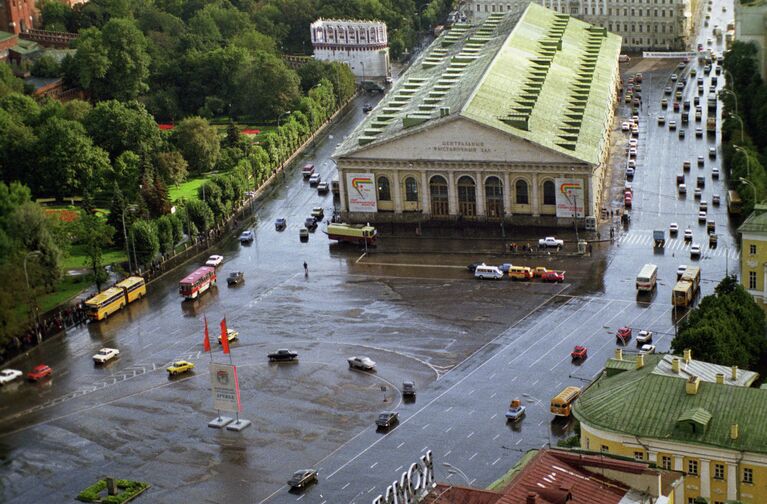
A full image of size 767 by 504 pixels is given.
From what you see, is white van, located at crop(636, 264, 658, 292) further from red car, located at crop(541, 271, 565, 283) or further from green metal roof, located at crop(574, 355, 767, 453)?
green metal roof, located at crop(574, 355, 767, 453)

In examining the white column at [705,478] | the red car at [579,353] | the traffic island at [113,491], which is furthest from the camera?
the red car at [579,353]

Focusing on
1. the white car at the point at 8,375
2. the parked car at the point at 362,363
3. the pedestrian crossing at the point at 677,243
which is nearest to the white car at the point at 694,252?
the pedestrian crossing at the point at 677,243

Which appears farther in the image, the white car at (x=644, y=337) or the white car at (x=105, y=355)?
the white car at (x=105, y=355)

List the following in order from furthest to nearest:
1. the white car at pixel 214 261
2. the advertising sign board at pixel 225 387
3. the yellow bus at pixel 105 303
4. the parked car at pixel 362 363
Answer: the white car at pixel 214 261, the yellow bus at pixel 105 303, the parked car at pixel 362 363, the advertising sign board at pixel 225 387

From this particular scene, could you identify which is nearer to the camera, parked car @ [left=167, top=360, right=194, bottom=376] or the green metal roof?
the green metal roof

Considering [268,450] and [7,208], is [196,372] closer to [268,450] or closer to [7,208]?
[268,450]

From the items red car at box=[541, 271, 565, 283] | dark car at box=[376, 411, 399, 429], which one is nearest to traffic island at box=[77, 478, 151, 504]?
dark car at box=[376, 411, 399, 429]

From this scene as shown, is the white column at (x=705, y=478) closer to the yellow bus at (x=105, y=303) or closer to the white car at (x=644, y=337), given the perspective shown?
the white car at (x=644, y=337)
